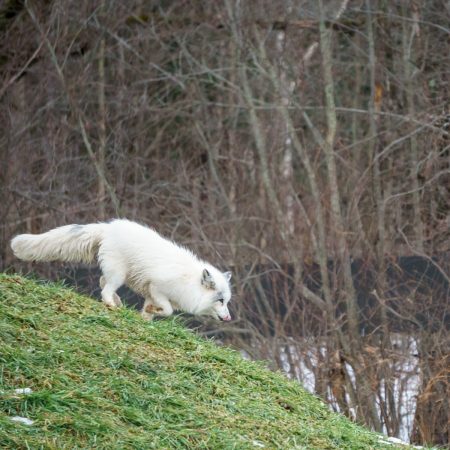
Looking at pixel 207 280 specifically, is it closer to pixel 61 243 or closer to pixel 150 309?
pixel 150 309

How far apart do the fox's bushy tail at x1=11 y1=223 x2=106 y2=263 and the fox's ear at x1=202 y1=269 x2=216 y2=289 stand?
3.35 ft

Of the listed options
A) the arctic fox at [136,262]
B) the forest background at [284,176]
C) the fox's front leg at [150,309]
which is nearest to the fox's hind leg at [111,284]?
the arctic fox at [136,262]

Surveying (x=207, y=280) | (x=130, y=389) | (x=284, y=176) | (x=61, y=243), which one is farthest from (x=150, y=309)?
(x=284, y=176)

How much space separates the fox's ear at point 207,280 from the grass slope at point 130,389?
3.09 ft

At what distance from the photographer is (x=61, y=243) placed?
32.8ft

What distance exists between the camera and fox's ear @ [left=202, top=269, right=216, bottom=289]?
1014 centimetres

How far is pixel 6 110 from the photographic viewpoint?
1723 cm

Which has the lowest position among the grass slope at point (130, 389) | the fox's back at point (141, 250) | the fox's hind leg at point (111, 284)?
the grass slope at point (130, 389)

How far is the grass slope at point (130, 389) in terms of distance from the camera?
21.6ft

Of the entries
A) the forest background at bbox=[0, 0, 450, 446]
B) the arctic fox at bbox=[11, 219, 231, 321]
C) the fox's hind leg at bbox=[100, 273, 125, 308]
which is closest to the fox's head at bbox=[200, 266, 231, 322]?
the arctic fox at bbox=[11, 219, 231, 321]

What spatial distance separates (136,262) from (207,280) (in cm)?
69

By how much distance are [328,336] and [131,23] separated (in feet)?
29.5

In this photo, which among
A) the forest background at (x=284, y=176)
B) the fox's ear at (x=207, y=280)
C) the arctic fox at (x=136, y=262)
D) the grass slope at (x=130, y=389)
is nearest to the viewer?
the grass slope at (x=130, y=389)

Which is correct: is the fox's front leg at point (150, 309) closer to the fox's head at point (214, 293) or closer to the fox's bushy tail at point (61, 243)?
the fox's head at point (214, 293)
